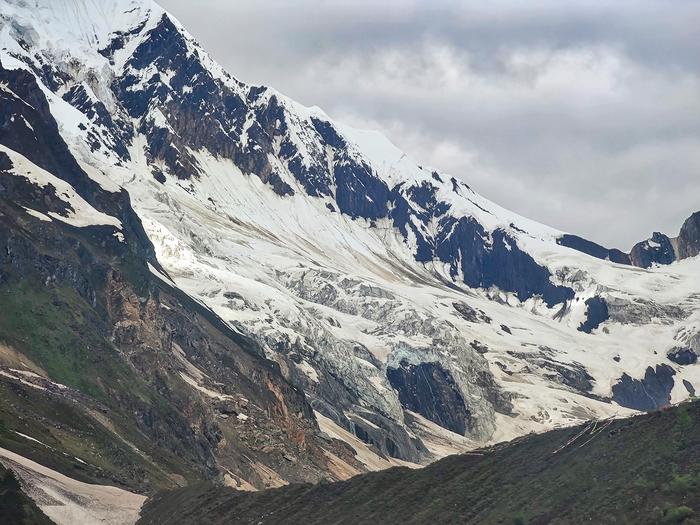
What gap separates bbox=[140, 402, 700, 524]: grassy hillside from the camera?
233 feet

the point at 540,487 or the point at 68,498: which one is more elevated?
the point at 540,487

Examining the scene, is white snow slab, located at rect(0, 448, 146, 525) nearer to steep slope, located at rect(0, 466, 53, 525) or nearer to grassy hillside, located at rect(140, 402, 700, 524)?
steep slope, located at rect(0, 466, 53, 525)

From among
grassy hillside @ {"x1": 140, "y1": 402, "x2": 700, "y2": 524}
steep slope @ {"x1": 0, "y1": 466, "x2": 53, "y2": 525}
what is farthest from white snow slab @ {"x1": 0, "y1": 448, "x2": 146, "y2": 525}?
grassy hillside @ {"x1": 140, "y1": 402, "x2": 700, "y2": 524}

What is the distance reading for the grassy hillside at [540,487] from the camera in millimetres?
71000

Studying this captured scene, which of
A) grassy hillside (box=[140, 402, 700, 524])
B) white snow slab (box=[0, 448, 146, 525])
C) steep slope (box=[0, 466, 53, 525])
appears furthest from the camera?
white snow slab (box=[0, 448, 146, 525])

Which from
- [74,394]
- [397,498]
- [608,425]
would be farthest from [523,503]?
[74,394]

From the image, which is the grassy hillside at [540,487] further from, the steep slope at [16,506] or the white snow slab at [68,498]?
the white snow slab at [68,498]

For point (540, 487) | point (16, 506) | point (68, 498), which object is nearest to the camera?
point (540, 487)

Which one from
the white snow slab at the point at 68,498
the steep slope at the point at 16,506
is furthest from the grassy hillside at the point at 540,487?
the white snow slab at the point at 68,498

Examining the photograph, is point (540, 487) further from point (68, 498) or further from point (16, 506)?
point (68, 498)

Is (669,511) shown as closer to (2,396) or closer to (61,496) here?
(61,496)

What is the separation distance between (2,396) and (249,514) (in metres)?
62.9

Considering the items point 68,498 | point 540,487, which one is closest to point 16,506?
point 68,498

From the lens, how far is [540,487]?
82000 millimetres
